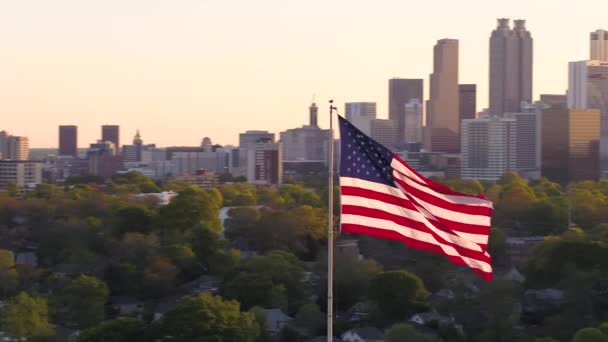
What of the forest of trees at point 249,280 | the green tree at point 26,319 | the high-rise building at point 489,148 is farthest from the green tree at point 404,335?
the high-rise building at point 489,148

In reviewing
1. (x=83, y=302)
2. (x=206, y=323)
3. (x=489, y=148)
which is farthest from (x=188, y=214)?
(x=489, y=148)

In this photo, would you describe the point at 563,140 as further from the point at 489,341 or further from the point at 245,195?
the point at 489,341

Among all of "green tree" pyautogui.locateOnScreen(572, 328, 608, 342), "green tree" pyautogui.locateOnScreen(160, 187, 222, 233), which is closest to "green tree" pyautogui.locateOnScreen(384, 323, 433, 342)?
"green tree" pyautogui.locateOnScreen(572, 328, 608, 342)

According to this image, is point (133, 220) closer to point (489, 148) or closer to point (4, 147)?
Answer: point (489, 148)

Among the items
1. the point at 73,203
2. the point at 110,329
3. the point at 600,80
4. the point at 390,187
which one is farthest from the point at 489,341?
the point at 600,80

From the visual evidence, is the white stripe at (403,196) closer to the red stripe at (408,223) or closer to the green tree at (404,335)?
the red stripe at (408,223)

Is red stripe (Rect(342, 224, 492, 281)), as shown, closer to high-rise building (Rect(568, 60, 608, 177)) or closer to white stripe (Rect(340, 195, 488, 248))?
white stripe (Rect(340, 195, 488, 248))
